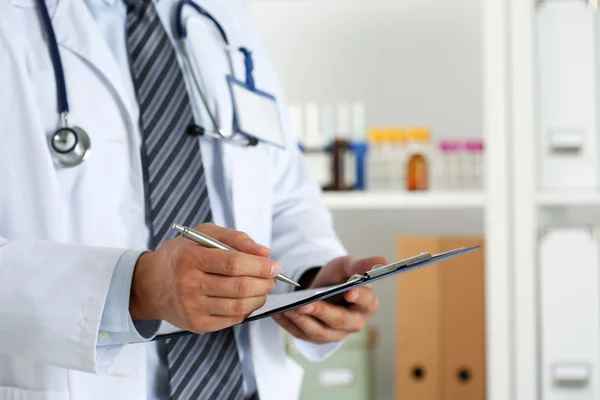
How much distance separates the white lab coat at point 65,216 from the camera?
729mm

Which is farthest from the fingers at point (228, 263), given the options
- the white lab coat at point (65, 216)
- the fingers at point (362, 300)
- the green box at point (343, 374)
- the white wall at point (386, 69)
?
the white wall at point (386, 69)

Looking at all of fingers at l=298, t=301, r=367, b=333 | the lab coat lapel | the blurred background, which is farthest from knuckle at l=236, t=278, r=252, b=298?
the blurred background

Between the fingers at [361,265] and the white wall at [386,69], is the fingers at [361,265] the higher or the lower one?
the lower one

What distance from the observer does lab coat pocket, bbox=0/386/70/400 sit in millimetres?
794

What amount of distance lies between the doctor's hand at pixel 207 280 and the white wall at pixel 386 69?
4.56 ft

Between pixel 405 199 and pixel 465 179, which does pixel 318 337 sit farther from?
pixel 465 179

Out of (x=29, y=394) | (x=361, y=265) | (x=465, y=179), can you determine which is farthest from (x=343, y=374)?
(x=29, y=394)

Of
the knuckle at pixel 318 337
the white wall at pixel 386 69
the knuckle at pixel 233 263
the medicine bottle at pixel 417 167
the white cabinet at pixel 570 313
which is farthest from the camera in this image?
the white wall at pixel 386 69

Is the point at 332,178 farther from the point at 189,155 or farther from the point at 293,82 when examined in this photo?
the point at 189,155

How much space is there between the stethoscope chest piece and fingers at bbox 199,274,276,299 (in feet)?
0.87

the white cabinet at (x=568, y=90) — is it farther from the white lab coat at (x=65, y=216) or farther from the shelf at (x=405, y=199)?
the white lab coat at (x=65, y=216)

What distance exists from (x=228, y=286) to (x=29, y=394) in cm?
31

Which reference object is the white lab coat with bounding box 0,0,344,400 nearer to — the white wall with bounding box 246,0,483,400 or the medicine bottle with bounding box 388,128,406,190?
the medicine bottle with bounding box 388,128,406,190

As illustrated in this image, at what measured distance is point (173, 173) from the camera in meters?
0.91
